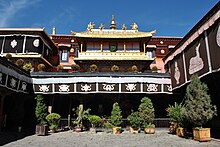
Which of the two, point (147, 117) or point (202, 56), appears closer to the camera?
point (202, 56)

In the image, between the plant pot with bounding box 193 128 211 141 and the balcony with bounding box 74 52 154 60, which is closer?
the plant pot with bounding box 193 128 211 141

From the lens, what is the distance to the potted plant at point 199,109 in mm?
9820

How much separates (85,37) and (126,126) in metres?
11.8

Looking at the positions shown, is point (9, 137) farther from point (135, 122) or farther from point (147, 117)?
point (147, 117)

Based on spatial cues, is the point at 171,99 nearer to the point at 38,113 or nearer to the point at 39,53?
the point at 38,113

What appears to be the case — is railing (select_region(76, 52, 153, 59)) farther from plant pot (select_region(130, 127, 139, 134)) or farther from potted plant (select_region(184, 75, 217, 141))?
potted plant (select_region(184, 75, 217, 141))

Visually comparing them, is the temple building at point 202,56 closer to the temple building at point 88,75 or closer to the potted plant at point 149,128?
the temple building at point 88,75

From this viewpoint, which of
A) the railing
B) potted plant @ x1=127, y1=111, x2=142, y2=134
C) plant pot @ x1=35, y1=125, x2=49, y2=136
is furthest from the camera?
the railing

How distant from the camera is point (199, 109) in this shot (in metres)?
9.88

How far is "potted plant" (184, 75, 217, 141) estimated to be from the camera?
9.82 meters

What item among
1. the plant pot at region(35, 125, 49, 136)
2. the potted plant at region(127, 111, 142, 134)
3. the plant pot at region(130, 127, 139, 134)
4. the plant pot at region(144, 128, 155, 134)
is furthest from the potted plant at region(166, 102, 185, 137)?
the plant pot at region(35, 125, 49, 136)

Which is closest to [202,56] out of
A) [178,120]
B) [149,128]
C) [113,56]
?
[178,120]

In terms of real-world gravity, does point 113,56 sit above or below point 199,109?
above

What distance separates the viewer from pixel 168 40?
1142 inches
